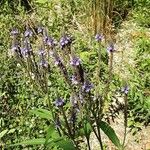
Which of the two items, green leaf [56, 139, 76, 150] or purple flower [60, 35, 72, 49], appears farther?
green leaf [56, 139, 76, 150]

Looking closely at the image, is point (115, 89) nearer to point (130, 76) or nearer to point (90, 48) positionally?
point (130, 76)

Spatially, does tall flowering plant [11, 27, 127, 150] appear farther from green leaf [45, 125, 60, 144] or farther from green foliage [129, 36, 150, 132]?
green foliage [129, 36, 150, 132]

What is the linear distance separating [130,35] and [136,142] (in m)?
1.84

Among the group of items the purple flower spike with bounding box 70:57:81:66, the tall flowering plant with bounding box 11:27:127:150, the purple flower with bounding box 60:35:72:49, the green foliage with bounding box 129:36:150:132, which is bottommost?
the green foliage with bounding box 129:36:150:132

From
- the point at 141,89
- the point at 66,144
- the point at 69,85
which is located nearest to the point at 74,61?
the point at 69,85

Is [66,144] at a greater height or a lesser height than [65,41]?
lesser

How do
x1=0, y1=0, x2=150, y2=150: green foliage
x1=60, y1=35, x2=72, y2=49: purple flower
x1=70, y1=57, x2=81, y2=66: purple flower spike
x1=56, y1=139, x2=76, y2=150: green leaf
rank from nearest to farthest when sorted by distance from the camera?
x1=70, y1=57, x2=81, y2=66: purple flower spike < x1=60, y1=35, x2=72, y2=49: purple flower < x1=56, y1=139, x2=76, y2=150: green leaf < x1=0, y1=0, x2=150, y2=150: green foliage

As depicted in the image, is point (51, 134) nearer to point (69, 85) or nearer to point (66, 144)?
point (66, 144)

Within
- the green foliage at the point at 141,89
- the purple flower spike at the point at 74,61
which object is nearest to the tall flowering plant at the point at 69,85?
the purple flower spike at the point at 74,61

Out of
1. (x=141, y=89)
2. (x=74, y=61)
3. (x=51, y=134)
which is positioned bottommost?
(x=141, y=89)

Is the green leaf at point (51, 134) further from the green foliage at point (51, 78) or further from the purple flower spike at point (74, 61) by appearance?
the purple flower spike at point (74, 61)

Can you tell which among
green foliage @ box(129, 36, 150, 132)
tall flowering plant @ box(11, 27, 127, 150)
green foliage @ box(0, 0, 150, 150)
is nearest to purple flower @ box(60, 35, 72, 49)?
tall flowering plant @ box(11, 27, 127, 150)

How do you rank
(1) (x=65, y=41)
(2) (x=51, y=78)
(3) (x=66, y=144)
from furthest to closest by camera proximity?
1. (2) (x=51, y=78)
2. (3) (x=66, y=144)
3. (1) (x=65, y=41)

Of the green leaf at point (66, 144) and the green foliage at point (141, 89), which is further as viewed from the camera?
the green foliage at point (141, 89)
